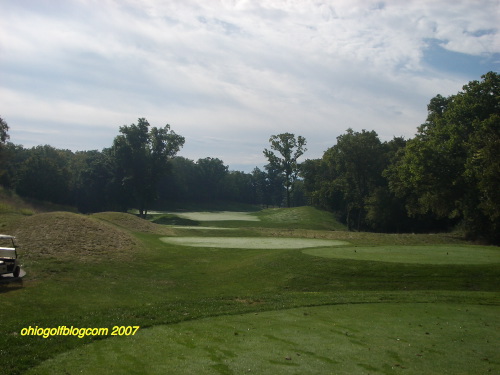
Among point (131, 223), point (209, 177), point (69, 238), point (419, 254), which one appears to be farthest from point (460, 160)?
point (209, 177)

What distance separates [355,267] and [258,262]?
5.47 metres

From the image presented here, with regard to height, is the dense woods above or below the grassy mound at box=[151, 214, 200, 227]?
above

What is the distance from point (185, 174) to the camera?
139 metres

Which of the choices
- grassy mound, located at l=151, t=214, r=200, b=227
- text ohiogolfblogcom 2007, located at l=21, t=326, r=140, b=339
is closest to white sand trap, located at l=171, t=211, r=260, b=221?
grassy mound, located at l=151, t=214, r=200, b=227

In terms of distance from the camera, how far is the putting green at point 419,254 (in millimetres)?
21328

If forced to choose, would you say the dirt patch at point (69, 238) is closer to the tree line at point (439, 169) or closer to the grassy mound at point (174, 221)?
the tree line at point (439, 169)

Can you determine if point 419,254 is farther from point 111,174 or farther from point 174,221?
point 111,174

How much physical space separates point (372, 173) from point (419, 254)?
47876mm

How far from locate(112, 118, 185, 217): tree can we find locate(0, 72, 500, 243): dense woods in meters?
0.18

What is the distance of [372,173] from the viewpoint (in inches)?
2739

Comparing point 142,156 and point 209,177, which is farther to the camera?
point 209,177

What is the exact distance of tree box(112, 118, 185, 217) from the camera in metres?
79.9

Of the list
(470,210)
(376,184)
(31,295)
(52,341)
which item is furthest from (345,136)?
(52,341)

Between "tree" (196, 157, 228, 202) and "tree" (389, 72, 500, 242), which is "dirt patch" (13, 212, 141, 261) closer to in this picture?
"tree" (389, 72, 500, 242)
